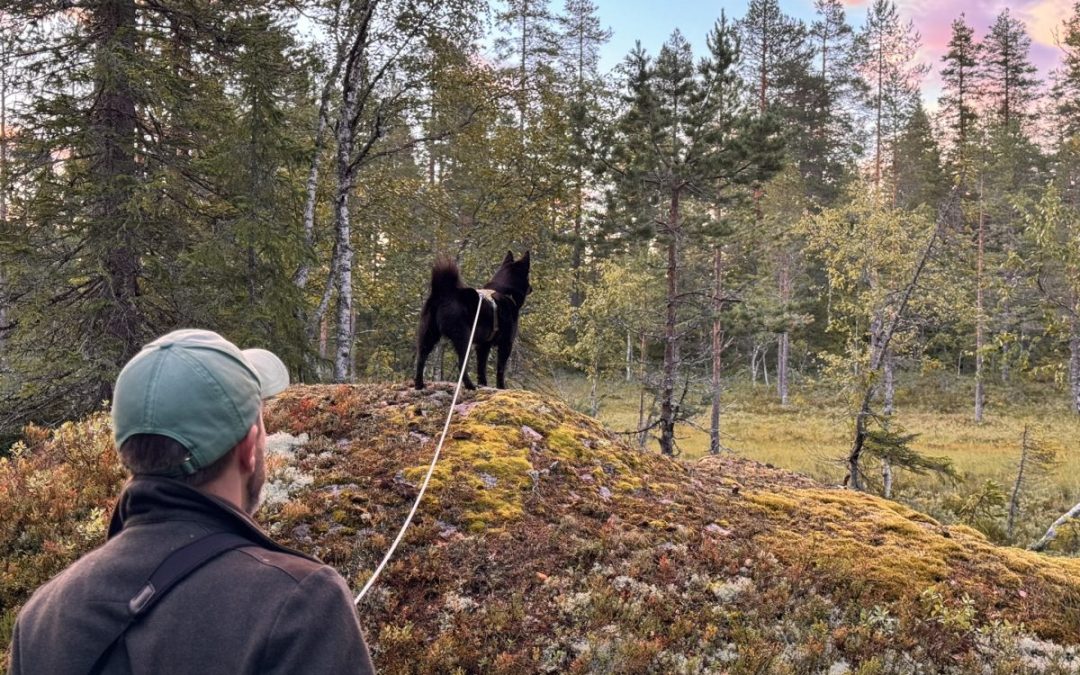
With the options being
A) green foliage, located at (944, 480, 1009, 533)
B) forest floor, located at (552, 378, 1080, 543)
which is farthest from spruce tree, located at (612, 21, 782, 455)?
forest floor, located at (552, 378, 1080, 543)

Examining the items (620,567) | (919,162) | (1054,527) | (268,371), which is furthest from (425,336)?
(919,162)

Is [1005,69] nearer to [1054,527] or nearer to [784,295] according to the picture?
[784,295]

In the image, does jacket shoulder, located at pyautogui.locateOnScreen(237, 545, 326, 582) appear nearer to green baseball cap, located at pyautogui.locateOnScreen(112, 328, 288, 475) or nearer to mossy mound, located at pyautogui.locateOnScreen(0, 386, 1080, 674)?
green baseball cap, located at pyautogui.locateOnScreen(112, 328, 288, 475)

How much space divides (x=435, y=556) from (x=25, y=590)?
274 centimetres

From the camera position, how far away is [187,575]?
51.4 inches

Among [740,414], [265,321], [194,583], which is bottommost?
[740,414]

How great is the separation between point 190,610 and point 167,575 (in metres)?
0.09

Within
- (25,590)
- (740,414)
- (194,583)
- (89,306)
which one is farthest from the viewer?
(740,414)

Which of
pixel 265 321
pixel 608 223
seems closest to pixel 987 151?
pixel 608 223

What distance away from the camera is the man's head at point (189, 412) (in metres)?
1.41

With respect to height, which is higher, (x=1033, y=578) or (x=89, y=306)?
(x=89, y=306)

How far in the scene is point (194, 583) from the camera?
51.2 inches

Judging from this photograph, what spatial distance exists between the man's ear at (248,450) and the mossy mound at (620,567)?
7.69 feet

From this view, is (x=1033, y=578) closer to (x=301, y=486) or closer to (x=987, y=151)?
(x=301, y=486)
